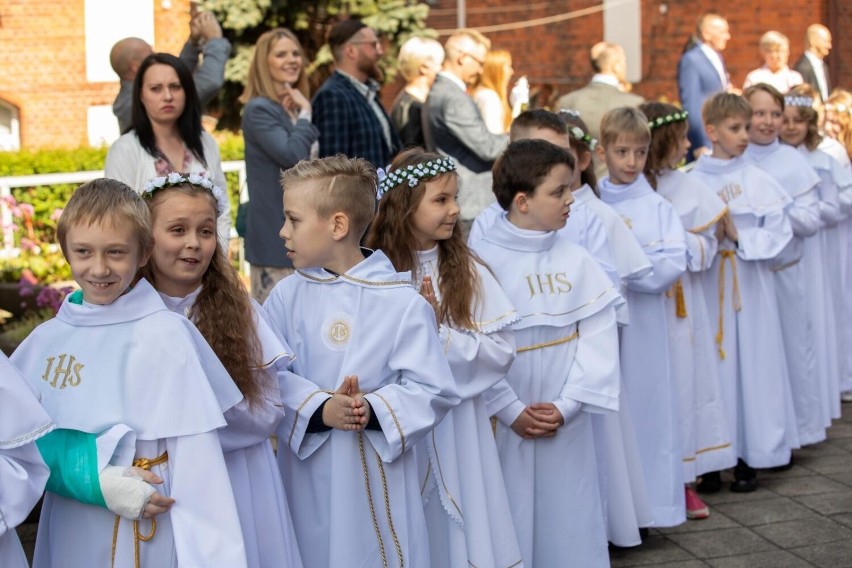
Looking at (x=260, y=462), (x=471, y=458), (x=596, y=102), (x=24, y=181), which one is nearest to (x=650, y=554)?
(x=471, y=458)

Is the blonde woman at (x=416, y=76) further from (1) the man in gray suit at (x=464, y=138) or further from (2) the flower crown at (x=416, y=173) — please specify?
(2) the flower crown at (x=416, y=173)

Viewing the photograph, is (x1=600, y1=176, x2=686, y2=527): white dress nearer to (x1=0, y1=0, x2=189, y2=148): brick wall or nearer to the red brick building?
the red brick building

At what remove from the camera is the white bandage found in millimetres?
3377

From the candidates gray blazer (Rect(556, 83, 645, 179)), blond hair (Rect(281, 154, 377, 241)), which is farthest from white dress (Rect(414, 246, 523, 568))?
gray blazer (Rect(556, 83, 645, 179))

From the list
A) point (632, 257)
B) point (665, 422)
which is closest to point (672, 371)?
point (665, 422)

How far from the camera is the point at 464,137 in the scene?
27.9 ft

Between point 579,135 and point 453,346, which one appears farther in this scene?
point 579,135

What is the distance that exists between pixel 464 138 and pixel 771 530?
332cm

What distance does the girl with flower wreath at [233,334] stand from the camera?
382 cm

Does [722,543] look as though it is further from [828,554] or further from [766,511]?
[766,511]

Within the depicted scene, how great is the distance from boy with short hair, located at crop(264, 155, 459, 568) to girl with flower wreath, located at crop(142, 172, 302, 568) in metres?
0.22

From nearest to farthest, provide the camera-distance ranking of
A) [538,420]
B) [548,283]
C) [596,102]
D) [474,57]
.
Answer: [538,420] < [548,283] < [474,57] < [596,102]

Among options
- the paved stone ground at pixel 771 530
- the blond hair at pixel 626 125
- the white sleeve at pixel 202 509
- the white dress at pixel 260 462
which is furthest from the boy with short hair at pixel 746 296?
the white sleeve at pixel 202 509

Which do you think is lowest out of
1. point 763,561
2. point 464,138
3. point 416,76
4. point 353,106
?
point 763,561
